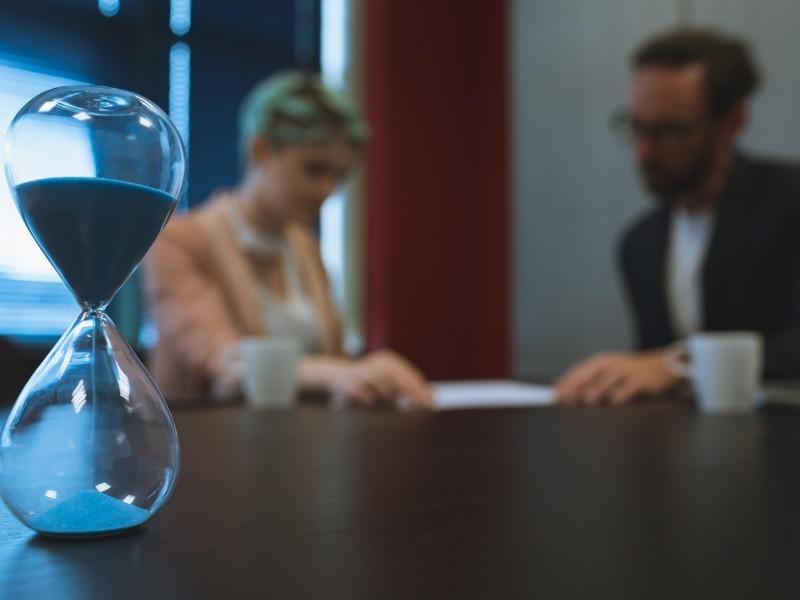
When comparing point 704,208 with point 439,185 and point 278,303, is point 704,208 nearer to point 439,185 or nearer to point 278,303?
point 278,303

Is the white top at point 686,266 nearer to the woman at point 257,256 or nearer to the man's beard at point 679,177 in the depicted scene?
the man's beard at point 679,177

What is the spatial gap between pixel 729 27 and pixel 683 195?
2.72 ft

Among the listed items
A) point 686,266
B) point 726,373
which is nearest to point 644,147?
point 686,266

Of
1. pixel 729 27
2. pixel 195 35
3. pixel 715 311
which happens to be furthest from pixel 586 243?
pixel 195 35

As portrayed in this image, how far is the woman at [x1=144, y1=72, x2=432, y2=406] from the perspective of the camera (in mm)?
1478

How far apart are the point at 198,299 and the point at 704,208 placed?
130 cm

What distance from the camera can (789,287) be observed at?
1.78m

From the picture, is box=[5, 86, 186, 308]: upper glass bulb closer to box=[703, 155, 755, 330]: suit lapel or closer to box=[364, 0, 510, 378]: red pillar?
box=[703, 155, 755, 330]: suit lapel

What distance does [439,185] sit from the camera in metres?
3.47

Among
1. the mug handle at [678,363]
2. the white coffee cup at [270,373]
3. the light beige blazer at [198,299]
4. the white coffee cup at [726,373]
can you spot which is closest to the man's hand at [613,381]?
the mug handle at [678,363]

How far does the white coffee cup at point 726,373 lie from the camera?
937 mm

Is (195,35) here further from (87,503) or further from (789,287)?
(87,503)

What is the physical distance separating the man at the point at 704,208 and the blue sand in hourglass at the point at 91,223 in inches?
64.1

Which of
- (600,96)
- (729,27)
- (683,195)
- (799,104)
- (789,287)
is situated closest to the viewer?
(789,287)
